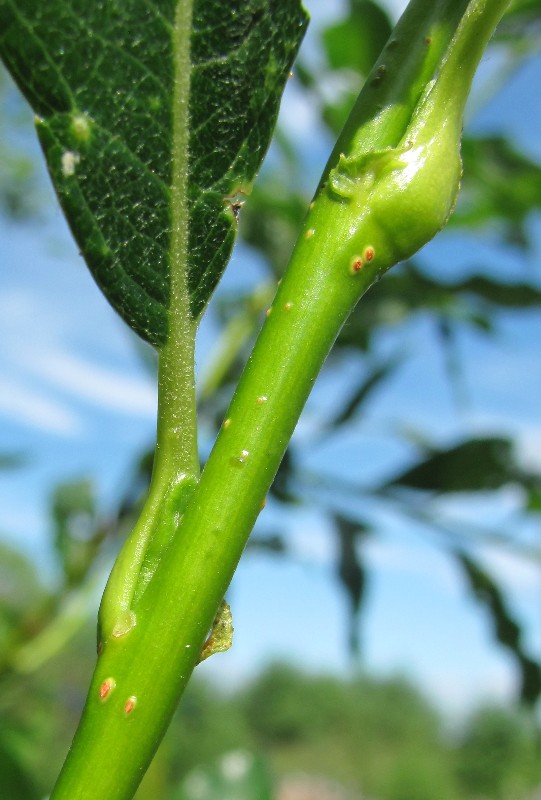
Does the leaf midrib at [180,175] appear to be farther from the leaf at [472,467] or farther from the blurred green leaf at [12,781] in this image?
the leaf at [472,467]

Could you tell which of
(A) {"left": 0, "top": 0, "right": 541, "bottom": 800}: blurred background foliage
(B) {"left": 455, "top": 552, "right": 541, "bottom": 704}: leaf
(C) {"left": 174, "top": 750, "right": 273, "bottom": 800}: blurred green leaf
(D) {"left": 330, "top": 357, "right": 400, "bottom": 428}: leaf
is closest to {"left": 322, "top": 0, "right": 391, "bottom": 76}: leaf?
(A) {"left": 0, "top": 0, "right": 541, "bottom": 800}: blurred background foliage

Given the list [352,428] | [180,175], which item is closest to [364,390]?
[352,428]

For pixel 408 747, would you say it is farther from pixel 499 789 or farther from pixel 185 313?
pixel 185 313

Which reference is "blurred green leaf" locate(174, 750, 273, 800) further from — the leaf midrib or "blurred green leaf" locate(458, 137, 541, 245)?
"blurred green leaf" locate(458, 137, 541, 245)

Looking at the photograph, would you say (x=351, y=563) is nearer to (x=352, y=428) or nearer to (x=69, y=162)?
(x=352, y=428)

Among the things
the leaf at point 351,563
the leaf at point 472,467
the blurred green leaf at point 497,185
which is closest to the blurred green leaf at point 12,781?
the leaf at point 351,563
